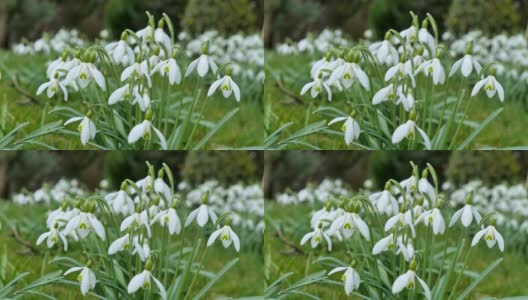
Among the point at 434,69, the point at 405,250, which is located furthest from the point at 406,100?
the point at 405,250

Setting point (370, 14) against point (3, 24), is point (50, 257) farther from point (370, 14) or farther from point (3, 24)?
point (370, 14)

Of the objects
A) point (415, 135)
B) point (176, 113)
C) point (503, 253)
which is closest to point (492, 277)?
point (503, 253)

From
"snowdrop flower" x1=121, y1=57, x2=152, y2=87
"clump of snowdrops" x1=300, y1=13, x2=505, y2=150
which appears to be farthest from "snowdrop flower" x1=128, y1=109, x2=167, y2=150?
"clump of snowdrops" x1=300, y1=13, x2=505, y2=150

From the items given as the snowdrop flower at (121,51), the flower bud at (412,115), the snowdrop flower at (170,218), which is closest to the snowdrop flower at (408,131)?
the flower bud at (412,115)

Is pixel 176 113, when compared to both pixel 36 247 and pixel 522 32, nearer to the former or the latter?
pixel 36 247

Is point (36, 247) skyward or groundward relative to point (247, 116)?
groundward

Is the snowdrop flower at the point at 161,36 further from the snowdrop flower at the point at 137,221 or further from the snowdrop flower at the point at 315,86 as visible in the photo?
the snowdrop flower at the point at 137,221

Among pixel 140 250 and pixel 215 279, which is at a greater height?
pixel 140 250
